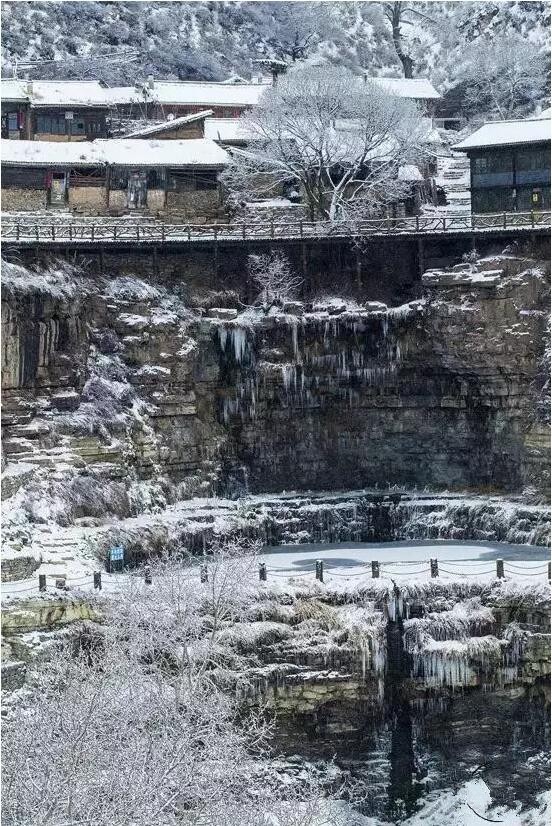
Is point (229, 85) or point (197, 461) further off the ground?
point (229, 85)

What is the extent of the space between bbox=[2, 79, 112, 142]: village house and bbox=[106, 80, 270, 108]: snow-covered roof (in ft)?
13.7

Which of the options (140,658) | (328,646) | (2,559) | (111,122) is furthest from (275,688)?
(111,122)

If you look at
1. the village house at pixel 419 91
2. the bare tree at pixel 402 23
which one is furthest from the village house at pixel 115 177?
the bare tree at pixel 402 23

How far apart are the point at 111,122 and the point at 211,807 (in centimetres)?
5791

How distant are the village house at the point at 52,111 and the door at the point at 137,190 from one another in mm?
11486

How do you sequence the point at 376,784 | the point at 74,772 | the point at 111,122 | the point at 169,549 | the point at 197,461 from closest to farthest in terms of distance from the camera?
the point at 74,772, the point at 376,784, the point at 169,549, the point at 197,461, the point at 111,122

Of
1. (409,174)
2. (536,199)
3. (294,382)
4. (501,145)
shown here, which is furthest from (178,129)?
(294,382)

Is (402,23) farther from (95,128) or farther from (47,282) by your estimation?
(47,282)

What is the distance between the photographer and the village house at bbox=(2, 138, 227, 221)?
62875 millimetres

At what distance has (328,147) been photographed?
64.1 metres

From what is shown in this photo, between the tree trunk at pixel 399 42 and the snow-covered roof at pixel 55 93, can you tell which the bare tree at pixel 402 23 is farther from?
the snow-covered roof at pixel 55 93

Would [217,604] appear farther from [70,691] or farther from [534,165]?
[534,165]

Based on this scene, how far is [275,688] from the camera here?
40.0 metres

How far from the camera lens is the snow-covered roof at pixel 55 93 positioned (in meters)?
72.8
